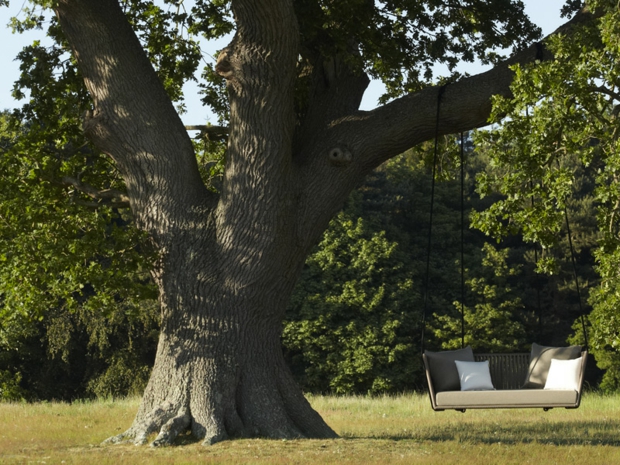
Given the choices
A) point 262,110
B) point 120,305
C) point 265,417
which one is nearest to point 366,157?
point 262,110

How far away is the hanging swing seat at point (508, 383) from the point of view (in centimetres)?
873

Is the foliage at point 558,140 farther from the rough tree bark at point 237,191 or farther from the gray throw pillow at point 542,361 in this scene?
the gray throw pillow at point 542,361

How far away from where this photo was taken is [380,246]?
87.8 feet

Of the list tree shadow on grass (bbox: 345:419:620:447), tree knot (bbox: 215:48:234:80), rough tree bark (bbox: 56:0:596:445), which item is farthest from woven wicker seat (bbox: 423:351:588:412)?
tree knot (bbox: 215:48:234:80)

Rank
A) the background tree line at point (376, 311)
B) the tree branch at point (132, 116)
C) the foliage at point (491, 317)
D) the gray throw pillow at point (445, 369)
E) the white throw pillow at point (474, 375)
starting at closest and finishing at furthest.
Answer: the tree branch at point (132, 116) → the gray throw pillow at point (445, 369) → the white throw pillow at point (474, 375) → the background tree line at point (376, 311) → the foliage at point (491, 317)

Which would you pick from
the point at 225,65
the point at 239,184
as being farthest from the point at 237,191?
the point at 225,65

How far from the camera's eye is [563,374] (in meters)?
9.79

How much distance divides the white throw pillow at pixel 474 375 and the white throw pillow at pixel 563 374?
30.6 inches

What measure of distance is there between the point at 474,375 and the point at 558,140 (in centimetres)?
399

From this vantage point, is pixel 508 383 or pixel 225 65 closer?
pixel 225 65

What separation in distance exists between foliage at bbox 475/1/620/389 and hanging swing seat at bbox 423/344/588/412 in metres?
0.99

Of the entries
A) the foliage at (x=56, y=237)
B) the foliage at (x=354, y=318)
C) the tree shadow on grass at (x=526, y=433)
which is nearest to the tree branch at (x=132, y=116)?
the foliage at (x=56, y=237)

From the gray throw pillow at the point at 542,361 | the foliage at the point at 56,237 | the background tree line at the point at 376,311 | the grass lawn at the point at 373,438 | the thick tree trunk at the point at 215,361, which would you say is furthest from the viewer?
the background tree line at the point at 376,311

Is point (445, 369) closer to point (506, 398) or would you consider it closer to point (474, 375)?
Answer: point (474, 375)
